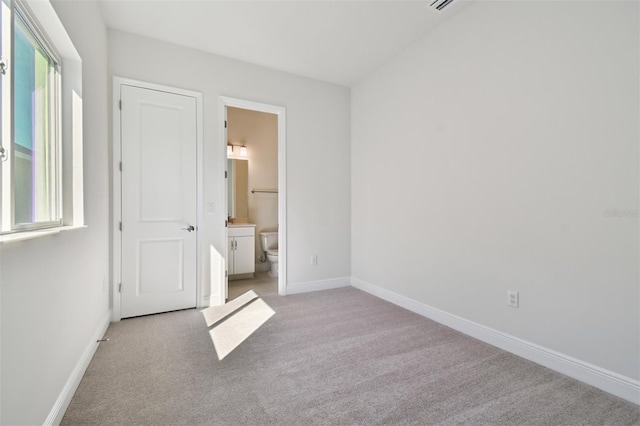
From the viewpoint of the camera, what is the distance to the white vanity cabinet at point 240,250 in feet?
14.7

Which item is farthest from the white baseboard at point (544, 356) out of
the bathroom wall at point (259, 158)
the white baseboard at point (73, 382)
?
the bathroom wall at point (259, 158)

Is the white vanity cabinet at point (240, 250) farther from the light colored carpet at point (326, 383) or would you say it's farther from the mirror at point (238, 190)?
the light colored carpet at point (326, 383)

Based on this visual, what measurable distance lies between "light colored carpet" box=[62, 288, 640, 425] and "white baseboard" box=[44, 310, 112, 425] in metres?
0.05

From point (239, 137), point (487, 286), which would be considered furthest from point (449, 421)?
point (239, 137)

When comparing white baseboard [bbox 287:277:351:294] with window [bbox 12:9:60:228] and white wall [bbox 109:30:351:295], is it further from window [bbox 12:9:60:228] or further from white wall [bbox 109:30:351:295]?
window [bbox 12:9:60:228]

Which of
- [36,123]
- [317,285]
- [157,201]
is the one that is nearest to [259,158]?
[157,201]

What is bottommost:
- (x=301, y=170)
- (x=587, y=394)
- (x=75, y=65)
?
(x=587, y=394)

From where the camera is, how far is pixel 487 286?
2.51 metres

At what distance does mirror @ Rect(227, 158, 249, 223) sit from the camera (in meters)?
5.08

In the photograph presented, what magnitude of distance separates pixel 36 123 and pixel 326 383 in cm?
221

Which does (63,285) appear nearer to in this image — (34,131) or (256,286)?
(34,131)

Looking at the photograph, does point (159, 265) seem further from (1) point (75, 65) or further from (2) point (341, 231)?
(2) point (341, 231)

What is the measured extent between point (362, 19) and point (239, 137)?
3.00 m

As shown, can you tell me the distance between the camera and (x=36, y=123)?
1.62m
